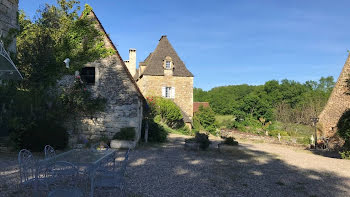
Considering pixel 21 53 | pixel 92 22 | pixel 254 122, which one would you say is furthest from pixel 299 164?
pixel 254 122

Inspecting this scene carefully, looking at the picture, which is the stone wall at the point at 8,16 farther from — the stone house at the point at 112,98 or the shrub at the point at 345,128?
the shrub at the point at 345,128

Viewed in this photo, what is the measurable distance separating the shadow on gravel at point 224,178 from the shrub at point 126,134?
1.71 m

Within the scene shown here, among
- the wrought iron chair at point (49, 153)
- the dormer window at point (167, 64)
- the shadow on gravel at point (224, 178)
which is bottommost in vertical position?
the shadow on gravel at point (224, 178)

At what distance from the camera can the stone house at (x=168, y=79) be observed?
24250mm

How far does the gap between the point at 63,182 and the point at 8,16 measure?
617 centimetres

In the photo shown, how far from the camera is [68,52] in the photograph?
11094mm

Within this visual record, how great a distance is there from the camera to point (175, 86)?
24781 mm

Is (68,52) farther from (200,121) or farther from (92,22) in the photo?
(200,121)

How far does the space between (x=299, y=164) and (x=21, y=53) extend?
11.9m

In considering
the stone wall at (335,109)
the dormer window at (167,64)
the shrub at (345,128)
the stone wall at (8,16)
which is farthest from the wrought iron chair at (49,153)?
the dormer window at (167,64)

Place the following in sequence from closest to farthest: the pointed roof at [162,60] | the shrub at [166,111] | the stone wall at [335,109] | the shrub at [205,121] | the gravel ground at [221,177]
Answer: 1. the gravel ground at [221,177]
2. the stone wall at [335,109]
3. the shrub at [166,111]
4. the pointed roof at [162,60]
5. the shrub at [205,121]

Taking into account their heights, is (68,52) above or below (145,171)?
above

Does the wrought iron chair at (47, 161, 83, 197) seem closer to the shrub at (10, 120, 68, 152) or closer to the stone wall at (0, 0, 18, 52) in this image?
the shrub at (10, 120, 68, 152)

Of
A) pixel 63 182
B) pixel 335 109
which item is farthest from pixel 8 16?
pixel 335 109
